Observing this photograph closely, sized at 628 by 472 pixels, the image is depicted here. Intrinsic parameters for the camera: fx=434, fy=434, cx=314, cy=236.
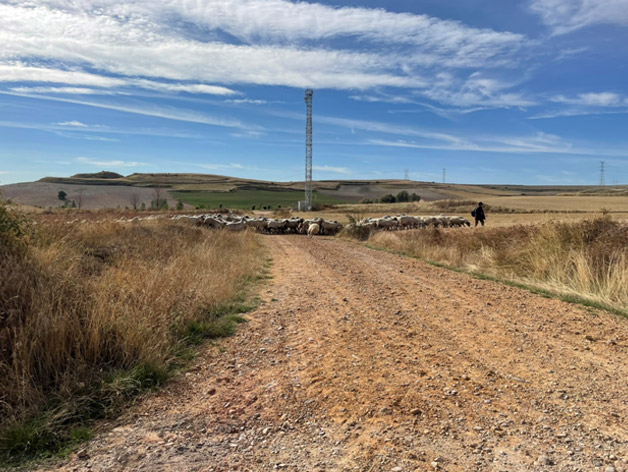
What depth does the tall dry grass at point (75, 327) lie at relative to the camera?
3.77 meters

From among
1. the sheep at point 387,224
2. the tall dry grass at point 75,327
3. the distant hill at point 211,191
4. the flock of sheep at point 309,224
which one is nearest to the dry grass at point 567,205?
the distant hill at point 211,191

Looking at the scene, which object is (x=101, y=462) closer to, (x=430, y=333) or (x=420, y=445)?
(x=420, y=445)

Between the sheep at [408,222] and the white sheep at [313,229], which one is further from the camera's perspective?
the sheep at [408,222]

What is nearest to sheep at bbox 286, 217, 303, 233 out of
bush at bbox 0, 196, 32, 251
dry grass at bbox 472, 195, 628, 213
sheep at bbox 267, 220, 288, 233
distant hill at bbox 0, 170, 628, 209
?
sheep at bbox 267, 220, 288, 233

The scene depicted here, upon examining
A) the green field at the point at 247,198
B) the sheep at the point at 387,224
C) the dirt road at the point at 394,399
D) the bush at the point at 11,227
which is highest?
the green field at the point at 247,198

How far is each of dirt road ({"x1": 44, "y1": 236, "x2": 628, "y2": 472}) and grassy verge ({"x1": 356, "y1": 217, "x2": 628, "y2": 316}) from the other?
1.80 m

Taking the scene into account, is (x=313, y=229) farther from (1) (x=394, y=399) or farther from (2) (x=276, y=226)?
(1) (x=394, y=399)

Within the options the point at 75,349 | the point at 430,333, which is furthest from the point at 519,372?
the point at 75,349

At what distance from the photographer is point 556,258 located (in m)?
10.7

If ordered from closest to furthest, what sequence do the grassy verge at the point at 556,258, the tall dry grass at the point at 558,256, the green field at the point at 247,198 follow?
the grassy verge at the point at 556,258 < the tall dry grass at the point at 558,256 < the green field at the point at 247,198

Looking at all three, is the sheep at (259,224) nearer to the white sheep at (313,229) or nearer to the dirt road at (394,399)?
the white sheep at (313,229)

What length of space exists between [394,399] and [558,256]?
28.8 feet

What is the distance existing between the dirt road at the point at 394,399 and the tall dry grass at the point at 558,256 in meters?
2.21

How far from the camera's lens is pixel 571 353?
193 inches
